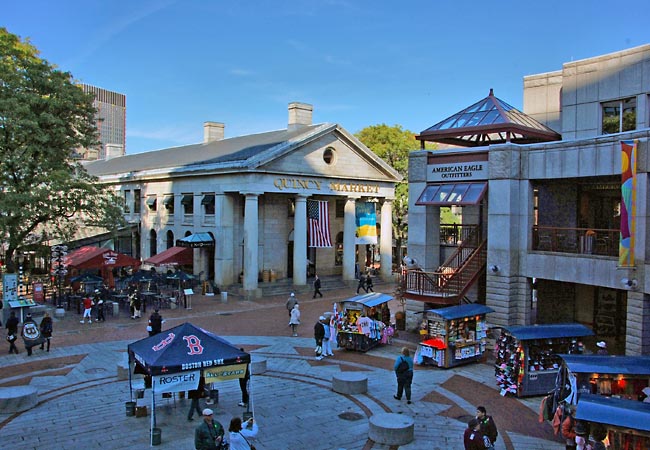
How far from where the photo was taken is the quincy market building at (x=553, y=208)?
1772 cm

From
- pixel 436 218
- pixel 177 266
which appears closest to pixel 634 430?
pixel 436 218

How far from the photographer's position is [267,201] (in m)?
40.7

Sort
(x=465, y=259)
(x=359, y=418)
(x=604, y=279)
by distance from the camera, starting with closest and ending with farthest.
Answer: (x=359, y=418) → (x=604, y=279) → (x=465, y=259)

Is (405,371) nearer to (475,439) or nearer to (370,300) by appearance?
(475,439)

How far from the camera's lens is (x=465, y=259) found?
23.7 m

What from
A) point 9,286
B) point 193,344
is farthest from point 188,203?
point 193,344

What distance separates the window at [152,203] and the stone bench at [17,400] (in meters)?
32.8

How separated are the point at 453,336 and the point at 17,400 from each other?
44.1ft

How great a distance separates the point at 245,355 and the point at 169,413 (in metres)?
3.16

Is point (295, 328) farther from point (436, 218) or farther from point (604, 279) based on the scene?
point (604, 279)

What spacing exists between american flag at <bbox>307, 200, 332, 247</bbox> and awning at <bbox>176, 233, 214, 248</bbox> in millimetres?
7126

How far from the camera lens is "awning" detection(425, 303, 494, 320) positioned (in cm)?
1908

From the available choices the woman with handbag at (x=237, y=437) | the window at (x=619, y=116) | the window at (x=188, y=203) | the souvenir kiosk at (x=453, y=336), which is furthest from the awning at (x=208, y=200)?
the woman with handbag at (x=237, y=437)

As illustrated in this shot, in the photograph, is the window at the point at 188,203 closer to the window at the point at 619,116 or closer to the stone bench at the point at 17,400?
the stone bench at the point at 17,400
